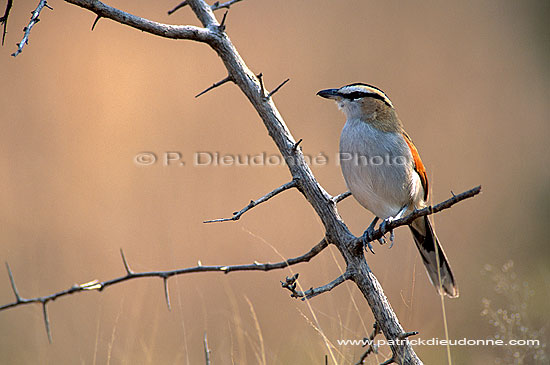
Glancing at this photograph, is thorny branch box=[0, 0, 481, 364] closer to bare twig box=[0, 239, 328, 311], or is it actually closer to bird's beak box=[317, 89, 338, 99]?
bare twig box=[0, 239, 328, 311]

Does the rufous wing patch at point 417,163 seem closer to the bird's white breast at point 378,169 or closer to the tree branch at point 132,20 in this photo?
the bird's white breast at point 378,169

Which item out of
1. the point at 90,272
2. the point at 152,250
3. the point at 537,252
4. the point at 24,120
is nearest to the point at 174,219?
the point at 152,250

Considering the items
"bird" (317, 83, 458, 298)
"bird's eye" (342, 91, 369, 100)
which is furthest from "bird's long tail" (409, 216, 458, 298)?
"bird's eye" (342, 91, 369, 100)

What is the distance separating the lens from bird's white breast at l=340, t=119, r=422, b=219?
11.1ft

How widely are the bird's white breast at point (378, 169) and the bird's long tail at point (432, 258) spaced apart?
374 mm

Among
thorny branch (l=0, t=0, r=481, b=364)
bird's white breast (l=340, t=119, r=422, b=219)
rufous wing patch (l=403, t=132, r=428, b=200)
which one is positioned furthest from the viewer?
rufous wing patch (l=403, t=132, r=428, b=200)

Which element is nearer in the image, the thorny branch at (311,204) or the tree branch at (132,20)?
the tree branch at (132,20)

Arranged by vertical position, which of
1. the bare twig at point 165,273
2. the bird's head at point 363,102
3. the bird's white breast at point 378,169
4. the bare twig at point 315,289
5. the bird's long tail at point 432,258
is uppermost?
the bird's head at point 363,102

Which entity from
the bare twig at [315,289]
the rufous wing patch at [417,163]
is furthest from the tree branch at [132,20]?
the rufous wing patch at [417,163]

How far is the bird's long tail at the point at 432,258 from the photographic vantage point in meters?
3.63

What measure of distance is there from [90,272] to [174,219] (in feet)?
4.29

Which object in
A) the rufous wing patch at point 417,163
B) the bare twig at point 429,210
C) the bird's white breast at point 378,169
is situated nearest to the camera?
the bare twig at point 429,210

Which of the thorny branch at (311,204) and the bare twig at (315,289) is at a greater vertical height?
the thorny branch at (311,204)

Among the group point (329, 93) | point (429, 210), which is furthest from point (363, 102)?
point (429, 210)
